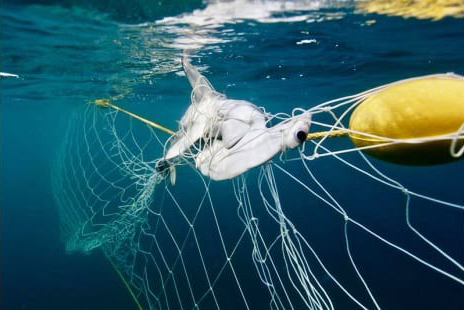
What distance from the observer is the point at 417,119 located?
1650mm

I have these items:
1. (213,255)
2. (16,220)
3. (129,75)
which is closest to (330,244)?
(213,255)

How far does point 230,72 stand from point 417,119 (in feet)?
46.8

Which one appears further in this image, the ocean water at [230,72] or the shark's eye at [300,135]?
the ocean water at [230,72]

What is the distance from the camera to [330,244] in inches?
505

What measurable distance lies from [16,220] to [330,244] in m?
16.7

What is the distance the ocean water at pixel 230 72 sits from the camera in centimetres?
874

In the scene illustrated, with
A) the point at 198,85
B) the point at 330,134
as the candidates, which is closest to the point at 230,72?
the point at 198,85

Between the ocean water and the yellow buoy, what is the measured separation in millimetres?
4372

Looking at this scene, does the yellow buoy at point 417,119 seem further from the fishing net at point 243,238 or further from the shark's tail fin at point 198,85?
the shark's tail fin at point 198,85

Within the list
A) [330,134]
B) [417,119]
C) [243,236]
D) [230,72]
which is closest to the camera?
[417,119]

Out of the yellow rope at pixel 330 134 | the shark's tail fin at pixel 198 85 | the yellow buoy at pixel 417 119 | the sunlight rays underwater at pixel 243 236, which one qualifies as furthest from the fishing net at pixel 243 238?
the shark's tail fin at pixel 198 85

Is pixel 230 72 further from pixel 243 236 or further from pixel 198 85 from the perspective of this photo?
pixel 198 85

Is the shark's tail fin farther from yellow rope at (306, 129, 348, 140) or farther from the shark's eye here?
the shark's eye

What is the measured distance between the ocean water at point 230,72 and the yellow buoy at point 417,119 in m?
4.37
